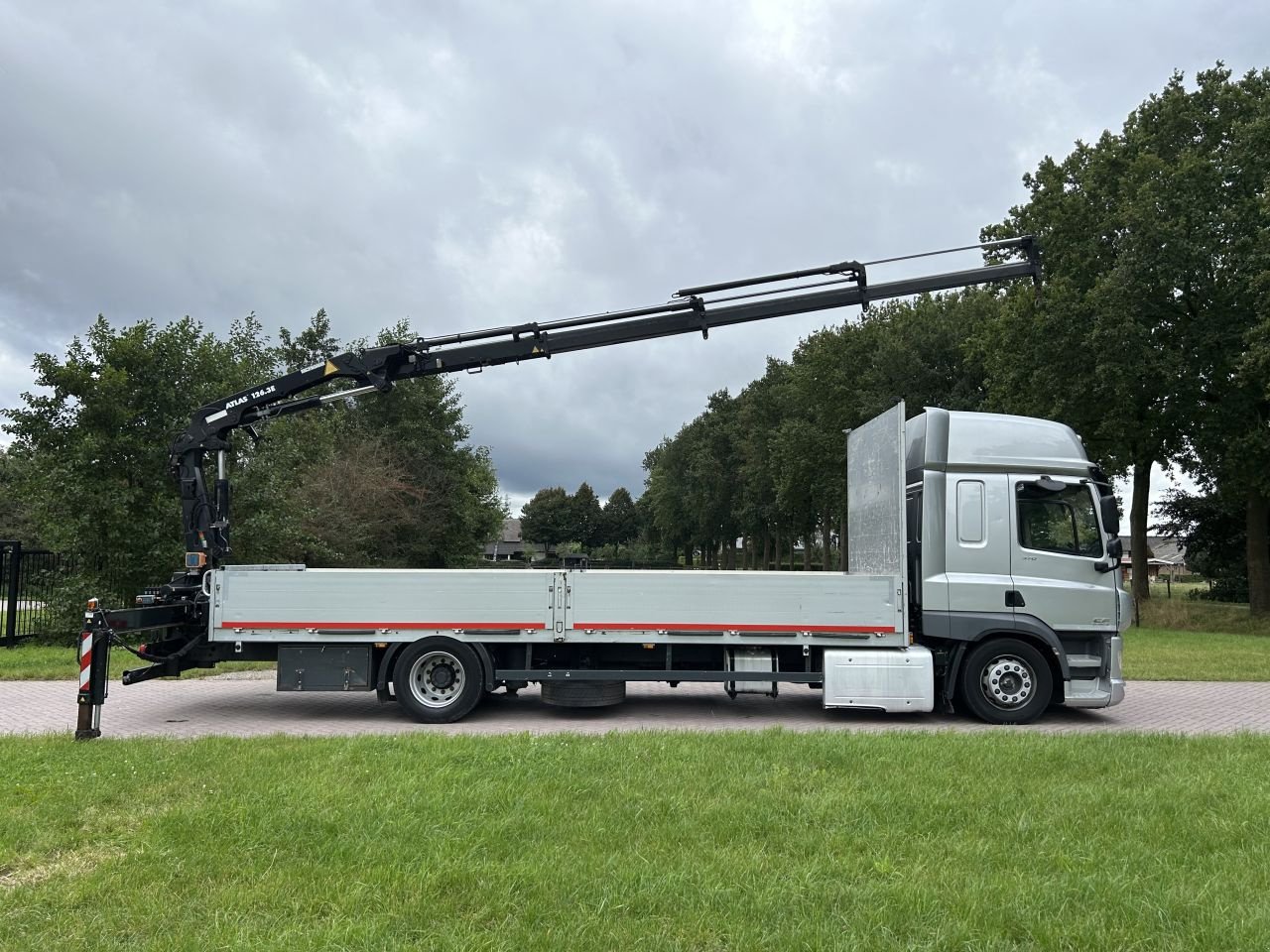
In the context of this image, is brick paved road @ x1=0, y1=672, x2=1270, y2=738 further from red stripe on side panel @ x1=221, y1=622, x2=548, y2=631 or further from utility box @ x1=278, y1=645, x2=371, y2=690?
red stripe on side panel @ x1=221, y1=622, x2=548, y2=631

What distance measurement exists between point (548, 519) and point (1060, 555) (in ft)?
348

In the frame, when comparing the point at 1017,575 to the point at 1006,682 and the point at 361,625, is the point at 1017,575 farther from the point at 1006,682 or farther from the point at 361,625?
the point at 361,625

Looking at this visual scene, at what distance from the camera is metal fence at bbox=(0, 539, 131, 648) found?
16.2m

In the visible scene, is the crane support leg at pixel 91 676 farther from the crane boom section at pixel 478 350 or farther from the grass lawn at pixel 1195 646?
the grass lawn at pixel 1195 646

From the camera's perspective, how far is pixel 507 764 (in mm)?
6480

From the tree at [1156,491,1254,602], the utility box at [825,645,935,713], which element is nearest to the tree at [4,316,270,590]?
the utility box at [825,645,935,713]

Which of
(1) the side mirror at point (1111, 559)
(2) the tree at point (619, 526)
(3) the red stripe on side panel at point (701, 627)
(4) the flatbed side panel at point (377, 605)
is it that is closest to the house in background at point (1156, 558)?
(1) the side mirror at point (1111, 559)

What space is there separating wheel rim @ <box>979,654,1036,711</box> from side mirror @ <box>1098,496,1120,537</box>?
1.55 meters

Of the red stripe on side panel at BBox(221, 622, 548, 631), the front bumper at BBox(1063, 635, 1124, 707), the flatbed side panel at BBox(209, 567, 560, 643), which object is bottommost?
the front bumper at BBox(1063, 635, 1124, 707)

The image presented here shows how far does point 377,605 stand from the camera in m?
9.12

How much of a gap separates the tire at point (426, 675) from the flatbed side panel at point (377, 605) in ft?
0.55

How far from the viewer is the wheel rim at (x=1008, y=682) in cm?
913

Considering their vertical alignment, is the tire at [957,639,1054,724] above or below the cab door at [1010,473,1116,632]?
below

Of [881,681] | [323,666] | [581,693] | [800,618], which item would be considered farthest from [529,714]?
[881,681]
